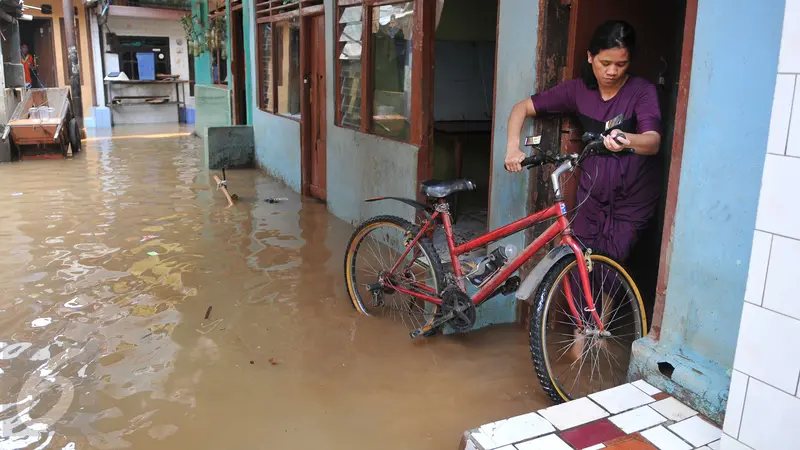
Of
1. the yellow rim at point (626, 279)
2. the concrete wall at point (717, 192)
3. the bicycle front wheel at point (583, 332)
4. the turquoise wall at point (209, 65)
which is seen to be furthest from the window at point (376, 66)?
the turquoise wall at point (209, 65)

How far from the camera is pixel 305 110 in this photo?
7730mm

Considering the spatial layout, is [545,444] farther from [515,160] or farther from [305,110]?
[305,110]

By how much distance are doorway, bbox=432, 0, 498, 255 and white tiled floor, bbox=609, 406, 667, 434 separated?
12.1 feet

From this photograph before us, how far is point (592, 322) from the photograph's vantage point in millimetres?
2900

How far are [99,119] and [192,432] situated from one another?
54.0ft

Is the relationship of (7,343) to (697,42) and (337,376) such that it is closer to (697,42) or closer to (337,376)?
(337,376)

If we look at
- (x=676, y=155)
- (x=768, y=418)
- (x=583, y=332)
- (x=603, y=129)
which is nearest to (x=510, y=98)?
(x=603, y=129)

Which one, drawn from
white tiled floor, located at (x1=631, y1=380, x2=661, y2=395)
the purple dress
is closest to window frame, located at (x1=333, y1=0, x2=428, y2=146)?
the purple dress

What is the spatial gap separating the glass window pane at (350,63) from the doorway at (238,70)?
15.1ft

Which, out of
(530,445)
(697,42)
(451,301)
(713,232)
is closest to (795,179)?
(713,232)

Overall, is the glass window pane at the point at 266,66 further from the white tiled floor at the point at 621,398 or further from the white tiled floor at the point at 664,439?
the white tiled floor at the point at 664,439

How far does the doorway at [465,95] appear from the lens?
6.26 meters

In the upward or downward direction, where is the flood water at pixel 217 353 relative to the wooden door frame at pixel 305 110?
downward

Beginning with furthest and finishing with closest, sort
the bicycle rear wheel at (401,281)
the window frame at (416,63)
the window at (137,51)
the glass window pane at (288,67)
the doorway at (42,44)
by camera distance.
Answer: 1. the window at (137,51)
2. the doorway at (42,44)
3. the glass window pane at (288,67)
4. the window frame at (416,63)
5. the bicycle rear wheel at (401,281)
